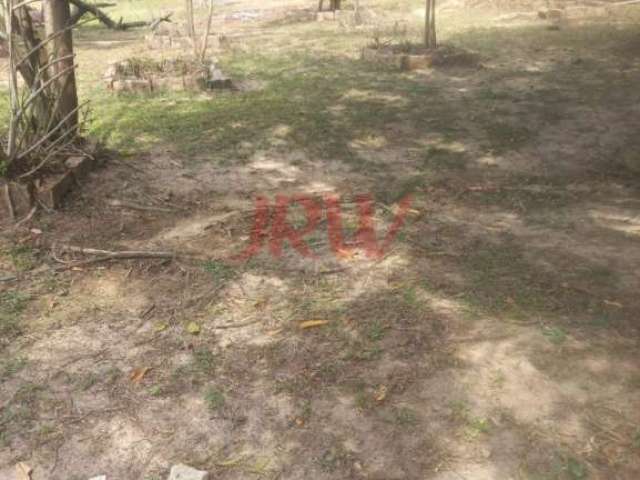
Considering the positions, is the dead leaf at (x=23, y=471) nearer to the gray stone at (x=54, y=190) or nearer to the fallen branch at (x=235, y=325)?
the fallen branch at (x=235, y=325)

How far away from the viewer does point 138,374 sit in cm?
307

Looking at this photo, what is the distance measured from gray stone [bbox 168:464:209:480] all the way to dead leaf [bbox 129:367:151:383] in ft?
2.25

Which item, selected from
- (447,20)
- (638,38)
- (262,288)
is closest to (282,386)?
(262,288)

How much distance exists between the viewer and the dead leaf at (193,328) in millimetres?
3393

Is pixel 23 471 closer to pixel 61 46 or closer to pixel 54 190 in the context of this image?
pixel 54 190

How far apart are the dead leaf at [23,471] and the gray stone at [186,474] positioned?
0.58 metres

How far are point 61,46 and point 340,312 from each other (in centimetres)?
385

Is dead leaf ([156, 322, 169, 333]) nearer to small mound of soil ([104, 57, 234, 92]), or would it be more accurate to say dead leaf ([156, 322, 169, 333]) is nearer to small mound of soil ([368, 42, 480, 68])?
small mound of soil ([104, 57, 234, 92])

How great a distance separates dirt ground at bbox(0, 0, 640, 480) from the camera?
8.57 ft

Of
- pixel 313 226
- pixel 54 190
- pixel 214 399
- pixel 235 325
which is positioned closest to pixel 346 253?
pixel 313 226

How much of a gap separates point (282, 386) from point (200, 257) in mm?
1475

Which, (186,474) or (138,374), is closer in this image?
(186,474)

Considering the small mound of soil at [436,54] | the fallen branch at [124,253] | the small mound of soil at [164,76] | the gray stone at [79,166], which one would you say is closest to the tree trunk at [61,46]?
the gray stone at [79,166]

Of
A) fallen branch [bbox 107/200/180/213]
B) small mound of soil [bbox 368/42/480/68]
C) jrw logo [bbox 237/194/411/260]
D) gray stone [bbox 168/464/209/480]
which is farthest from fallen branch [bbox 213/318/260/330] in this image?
small mound of soil [bbox 368/42/480/68]
